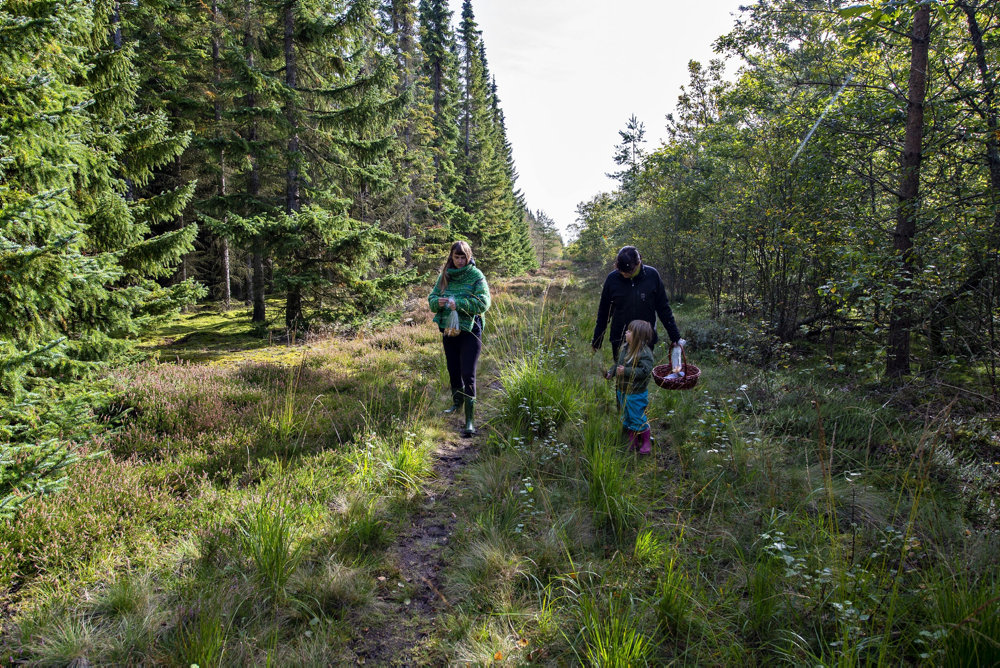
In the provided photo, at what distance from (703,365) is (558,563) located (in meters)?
6.33

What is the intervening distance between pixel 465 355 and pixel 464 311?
1.75 ft

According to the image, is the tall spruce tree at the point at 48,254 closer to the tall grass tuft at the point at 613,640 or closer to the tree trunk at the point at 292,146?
the tall grass tuft at the point at 613,640

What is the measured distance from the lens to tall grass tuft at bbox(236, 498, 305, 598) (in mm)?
2385

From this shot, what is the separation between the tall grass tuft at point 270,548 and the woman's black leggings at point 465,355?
251 cm

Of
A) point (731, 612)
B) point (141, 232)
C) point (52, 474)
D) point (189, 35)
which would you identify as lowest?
point (731, 612)

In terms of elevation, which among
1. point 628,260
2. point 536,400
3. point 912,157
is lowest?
point 536,400

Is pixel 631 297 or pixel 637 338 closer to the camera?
pixel 637 338

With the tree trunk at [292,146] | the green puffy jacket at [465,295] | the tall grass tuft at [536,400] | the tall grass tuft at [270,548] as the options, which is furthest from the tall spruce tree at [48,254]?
the tree trunk at [292,146]

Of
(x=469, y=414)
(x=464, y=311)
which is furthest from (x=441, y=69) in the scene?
(x=469, y=414)

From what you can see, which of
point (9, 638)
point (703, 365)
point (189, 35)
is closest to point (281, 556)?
point (9, 638)

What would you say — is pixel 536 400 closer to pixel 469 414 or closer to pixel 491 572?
pixel 469 414

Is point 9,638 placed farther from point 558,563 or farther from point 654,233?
point 654,233

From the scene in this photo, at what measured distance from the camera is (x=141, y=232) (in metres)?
5.91

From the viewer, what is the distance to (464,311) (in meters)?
4.81
